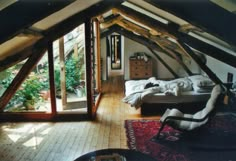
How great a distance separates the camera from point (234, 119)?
468 cm

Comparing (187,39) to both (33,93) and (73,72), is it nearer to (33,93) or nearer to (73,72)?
(73,72)

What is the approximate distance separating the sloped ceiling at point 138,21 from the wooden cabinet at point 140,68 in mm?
1424

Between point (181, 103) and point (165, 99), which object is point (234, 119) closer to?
Result: point (181, 103)

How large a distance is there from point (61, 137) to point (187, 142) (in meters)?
2.05

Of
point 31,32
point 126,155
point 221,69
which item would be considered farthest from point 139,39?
point 126,155

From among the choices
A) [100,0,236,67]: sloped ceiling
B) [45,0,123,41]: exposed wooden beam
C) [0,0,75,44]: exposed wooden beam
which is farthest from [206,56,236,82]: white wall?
[0,0,75,44]: exposed wooden beam

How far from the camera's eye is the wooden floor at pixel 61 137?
11.4 ft

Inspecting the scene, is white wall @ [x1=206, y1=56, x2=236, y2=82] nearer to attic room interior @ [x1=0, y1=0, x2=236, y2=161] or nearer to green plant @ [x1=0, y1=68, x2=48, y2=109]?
attic room interior @ [x1=0, y1=0, x2=236, y2=161]

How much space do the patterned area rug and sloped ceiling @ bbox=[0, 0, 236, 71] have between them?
3.92ft

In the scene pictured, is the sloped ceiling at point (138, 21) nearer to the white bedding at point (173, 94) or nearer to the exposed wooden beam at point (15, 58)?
the exposed wooden beam at point (15, 58)

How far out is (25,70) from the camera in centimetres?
471

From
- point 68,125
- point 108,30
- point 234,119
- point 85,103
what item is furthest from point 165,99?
point 108,30

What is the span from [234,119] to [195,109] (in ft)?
2.54

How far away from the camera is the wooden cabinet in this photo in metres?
8.47
